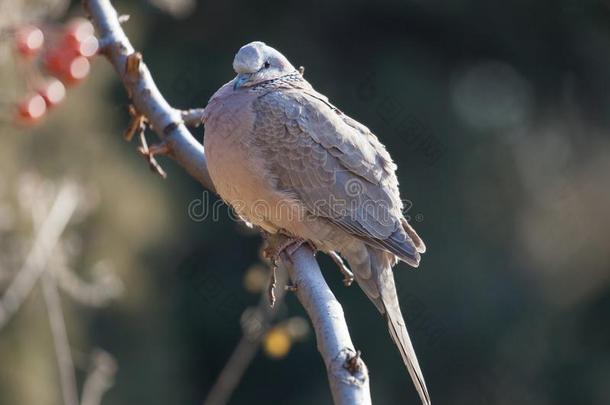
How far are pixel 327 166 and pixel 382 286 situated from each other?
19.7 inches

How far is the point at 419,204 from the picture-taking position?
30.6ft

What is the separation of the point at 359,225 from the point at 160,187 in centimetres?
519

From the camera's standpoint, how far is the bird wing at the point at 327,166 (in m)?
3.96

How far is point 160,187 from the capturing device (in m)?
8.95

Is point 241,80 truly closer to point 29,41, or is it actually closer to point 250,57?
point 250,57

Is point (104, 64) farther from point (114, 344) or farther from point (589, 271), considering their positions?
point (589, 271)

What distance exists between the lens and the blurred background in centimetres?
865

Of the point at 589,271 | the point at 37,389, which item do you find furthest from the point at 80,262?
the point at 589,271

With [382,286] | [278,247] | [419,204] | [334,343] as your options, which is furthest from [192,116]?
[419,204]

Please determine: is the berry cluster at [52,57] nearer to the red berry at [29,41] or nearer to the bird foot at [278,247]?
the red berry at [29,41]

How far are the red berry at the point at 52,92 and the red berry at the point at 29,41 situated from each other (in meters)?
0.20

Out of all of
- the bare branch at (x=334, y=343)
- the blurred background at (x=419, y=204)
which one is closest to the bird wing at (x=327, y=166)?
the bare branch at (x=334, y=343)

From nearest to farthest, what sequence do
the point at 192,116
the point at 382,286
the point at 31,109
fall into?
the point at 192,116
the point at 31,109
the point at 382,286

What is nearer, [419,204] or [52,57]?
[52,57]
